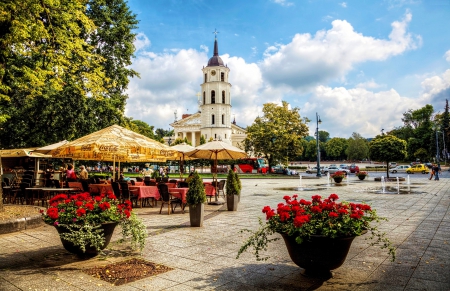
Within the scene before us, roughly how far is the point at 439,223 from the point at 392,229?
6.21 ft

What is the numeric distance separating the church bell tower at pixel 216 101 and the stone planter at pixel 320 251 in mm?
76141

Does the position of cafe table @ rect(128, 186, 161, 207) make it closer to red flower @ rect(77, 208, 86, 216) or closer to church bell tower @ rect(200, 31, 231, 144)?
red flower @ rect(77, 208, 86, 216)

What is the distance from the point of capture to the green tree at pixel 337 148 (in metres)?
120

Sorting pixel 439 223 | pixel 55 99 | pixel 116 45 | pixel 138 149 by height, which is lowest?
pixel 439 223

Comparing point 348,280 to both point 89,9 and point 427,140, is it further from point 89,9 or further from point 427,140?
point 427,140

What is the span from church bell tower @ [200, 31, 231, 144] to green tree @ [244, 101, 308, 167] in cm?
3243

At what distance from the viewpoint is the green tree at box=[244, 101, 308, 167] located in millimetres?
45562

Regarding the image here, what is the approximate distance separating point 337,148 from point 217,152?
113774mm

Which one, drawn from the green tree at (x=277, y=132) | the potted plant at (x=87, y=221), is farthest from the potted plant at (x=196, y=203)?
the green tree at (x=277, y=132)

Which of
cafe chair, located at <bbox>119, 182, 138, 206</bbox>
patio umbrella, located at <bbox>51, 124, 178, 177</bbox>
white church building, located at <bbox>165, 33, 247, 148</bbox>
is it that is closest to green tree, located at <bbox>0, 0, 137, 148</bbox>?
patio umbrella, located at <bbox>51, 124, 178, 177</bbox>

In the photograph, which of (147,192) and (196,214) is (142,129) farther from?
(196,214)

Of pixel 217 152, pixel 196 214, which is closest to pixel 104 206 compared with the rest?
pixel 196 214

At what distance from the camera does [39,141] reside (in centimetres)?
2323

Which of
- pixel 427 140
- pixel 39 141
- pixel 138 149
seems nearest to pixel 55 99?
pixel 39 141
